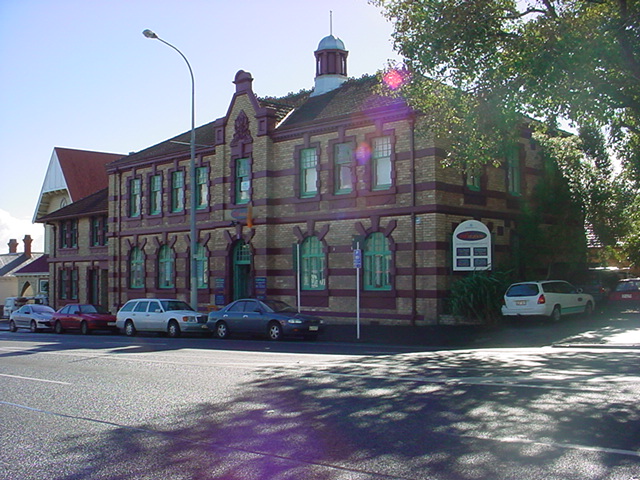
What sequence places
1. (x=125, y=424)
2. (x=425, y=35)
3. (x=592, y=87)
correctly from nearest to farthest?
(x=125, y=424) → (x=592, y=87) → (x=425, y=35)

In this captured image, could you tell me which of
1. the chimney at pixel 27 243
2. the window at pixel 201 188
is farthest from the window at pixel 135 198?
the chimney at pixel 27 243

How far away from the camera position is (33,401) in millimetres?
10891

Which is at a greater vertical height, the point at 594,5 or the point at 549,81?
the point at 594,5

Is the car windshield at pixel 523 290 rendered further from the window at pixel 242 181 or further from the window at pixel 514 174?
the window at pixel 242 181

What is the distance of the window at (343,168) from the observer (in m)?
29.0

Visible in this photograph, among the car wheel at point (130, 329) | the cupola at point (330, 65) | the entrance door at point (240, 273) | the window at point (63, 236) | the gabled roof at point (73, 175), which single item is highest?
the cupola at point (330, 65)

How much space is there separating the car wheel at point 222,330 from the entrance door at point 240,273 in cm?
763

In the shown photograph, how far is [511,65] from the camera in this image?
18.8 m

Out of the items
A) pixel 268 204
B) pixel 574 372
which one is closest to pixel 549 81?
pixel 574 372

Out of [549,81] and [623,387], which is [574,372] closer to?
[623,387]

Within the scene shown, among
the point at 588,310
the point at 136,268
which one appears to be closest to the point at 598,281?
the point at 588,310

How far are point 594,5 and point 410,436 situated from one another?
14.6 m

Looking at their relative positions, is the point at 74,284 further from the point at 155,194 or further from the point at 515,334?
the point at 515,334

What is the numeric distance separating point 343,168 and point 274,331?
27.4 ft
